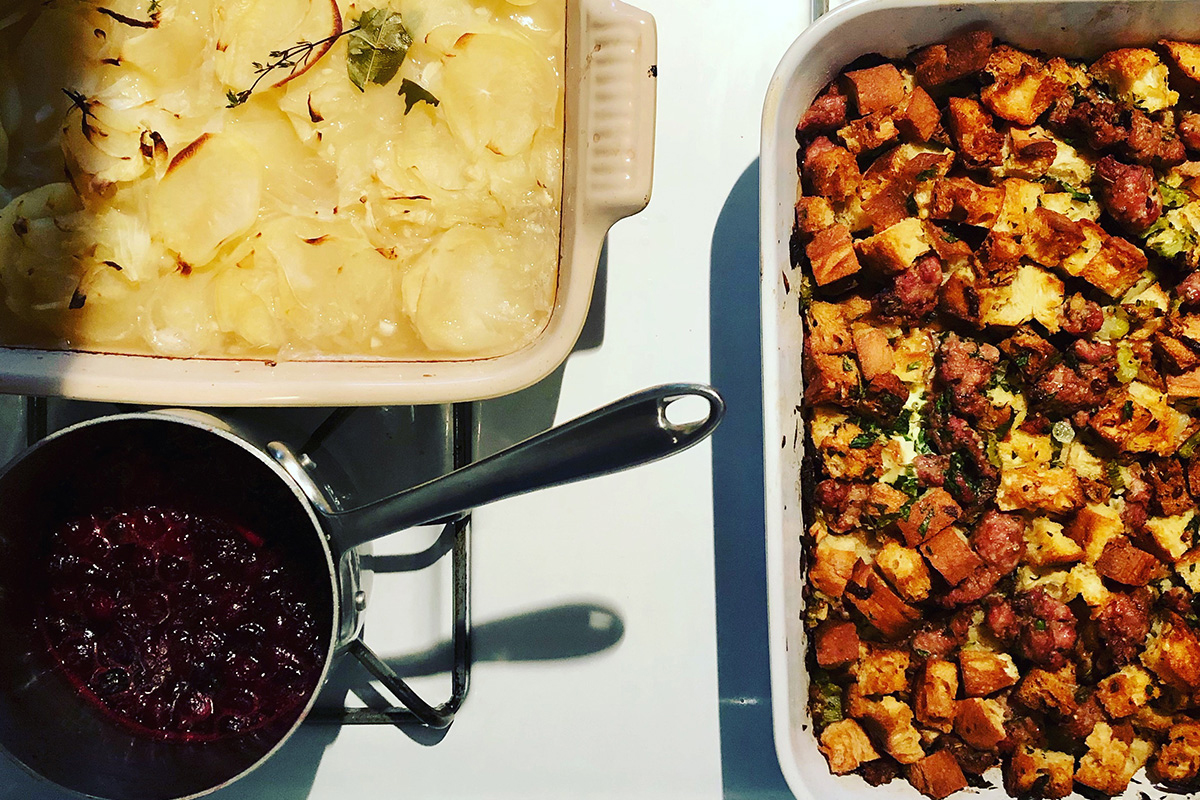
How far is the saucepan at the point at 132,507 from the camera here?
3.43ft

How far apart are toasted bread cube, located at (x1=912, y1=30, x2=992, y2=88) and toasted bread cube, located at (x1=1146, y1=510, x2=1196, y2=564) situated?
559 mm

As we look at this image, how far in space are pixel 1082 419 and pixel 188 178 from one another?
3.42 ft

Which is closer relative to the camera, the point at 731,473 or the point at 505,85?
the point at 505,85

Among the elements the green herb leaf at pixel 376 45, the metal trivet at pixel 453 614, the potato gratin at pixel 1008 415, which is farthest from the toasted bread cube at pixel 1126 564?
the green herb leaf at pixel 376 45

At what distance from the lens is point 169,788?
1069 mm

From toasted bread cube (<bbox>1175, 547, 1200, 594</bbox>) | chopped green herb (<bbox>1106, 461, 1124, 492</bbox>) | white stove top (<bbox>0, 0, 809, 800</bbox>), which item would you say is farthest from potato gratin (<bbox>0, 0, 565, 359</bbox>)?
toasted bread cube (<bbox>1175, 547, 1200, 594</bbox>)

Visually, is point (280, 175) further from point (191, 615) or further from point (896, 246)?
point (896, 246)

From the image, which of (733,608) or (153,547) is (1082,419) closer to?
(733,608)

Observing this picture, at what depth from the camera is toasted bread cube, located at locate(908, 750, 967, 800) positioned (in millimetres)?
1122

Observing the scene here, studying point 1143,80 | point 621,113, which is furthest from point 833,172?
point 1143,80

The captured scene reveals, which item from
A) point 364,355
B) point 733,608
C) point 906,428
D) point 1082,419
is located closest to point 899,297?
point 906,428

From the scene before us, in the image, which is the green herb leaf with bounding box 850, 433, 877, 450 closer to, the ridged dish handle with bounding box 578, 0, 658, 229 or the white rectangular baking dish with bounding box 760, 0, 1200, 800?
the white rectangular baking dish with bounding box 760, 0, 1200, 800

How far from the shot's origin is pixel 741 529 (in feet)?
4.26

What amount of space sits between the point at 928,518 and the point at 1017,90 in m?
0.50
